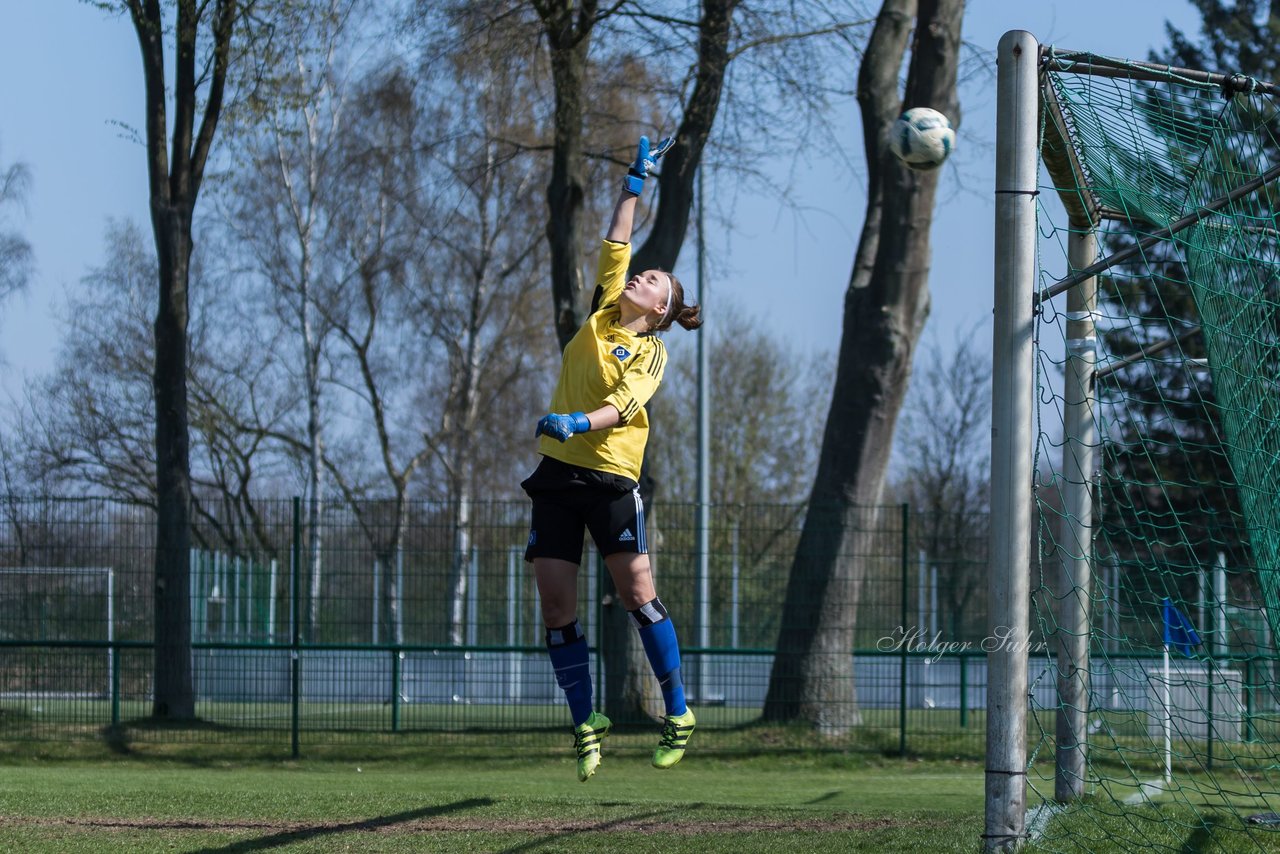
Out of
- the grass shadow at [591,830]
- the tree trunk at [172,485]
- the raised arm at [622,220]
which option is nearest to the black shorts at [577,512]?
the raised arm at [622,220]

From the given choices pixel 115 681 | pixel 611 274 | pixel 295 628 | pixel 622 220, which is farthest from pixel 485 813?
pixel 115 681

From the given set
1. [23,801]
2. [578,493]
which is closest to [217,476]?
[23,801]

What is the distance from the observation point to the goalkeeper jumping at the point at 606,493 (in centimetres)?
598

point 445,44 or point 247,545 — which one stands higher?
point 445,44

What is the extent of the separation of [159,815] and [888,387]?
30.7ft

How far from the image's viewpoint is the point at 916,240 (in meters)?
14.5

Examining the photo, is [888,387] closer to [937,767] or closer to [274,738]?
[937,767]

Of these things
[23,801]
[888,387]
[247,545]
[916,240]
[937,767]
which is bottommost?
[937,767]

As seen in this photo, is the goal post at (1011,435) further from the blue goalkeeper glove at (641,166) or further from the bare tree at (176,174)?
the bare tree at (176,174)

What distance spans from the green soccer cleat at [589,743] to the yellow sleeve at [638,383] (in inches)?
53.1

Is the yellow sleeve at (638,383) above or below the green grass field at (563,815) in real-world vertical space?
above

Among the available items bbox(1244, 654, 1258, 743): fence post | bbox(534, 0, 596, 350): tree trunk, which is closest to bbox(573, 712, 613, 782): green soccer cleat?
bbox(1244, 654, 1258, 743): fence post

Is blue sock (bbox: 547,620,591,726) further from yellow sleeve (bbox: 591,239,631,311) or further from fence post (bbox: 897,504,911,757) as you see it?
fence post (bbox: 897,504,911,757)

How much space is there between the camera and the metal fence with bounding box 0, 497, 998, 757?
1318 cm
